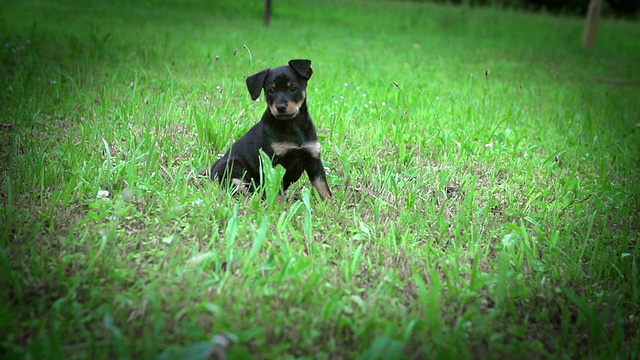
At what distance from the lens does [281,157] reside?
3166mm

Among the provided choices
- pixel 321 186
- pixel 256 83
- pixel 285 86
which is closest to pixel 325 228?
pixel 321 186

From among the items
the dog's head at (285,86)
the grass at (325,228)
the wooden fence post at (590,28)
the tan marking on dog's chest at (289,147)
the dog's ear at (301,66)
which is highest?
the wooden fence post at (590,28)

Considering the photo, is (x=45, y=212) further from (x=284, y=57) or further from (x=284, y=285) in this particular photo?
(x=284, y=57)

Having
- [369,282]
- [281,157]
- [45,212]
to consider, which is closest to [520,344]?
[369,282]

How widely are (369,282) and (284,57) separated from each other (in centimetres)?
610

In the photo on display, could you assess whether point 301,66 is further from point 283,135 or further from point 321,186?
point 321,186

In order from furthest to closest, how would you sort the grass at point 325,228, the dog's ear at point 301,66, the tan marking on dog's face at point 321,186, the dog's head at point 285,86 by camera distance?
the tan marking on dog's face at point 321,186
the dog's ear at point 301,66
the dog's head at point 285,86
the grass at point 325,228

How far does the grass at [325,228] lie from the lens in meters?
2.08

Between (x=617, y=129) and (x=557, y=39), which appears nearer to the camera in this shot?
(x=617, y=129)

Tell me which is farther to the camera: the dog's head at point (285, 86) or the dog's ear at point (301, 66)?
the dog's ear at point (301, 66)

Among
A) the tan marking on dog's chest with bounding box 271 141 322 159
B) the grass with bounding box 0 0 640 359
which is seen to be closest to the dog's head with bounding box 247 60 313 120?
the tan marking on dog's chest with bounding box 271 141 322 159

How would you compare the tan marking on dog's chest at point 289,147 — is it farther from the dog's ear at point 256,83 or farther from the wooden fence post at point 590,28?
the wooden fence post at point 590,28

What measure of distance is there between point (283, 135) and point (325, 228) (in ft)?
2.07

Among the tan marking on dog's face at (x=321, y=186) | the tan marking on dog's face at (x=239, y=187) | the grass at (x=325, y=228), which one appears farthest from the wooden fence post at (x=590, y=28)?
the tan marking on dog's face at (x=239, y=187)
